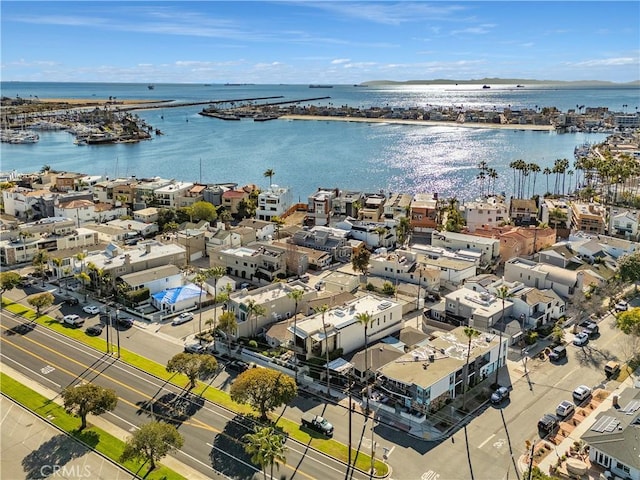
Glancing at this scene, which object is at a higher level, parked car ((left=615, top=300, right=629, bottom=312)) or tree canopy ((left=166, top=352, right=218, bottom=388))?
tree canopy ((left=166, top=352, right=218, bottom=388))

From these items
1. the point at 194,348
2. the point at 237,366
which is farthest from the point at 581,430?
the point at 194,348

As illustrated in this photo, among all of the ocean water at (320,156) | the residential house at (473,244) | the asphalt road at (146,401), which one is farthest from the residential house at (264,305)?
the ocean water at (320,156)

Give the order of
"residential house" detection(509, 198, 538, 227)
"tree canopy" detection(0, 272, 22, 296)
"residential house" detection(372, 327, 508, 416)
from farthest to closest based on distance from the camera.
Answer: "residential house" detection(509, 198, 538, 227), "tree canopy" detection(0, 272, 22, 296), "residential house" detection(372, 327, 508, 416)

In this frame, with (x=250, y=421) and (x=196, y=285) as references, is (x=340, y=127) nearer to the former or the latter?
(x=196, y=285)

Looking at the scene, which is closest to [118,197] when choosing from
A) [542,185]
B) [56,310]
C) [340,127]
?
[56,310]

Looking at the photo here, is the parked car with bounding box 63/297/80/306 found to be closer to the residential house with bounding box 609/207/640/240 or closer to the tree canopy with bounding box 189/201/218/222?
the tree canopy with bounding box 189/201/218/222

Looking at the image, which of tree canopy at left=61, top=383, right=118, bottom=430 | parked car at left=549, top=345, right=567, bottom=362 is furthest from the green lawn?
parked car at left=549, top=345, right=567, bottom=362

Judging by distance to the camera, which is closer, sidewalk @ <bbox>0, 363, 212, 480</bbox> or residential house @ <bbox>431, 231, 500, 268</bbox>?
sidewalk @ <bbox>0, 363, 212, 480</bbox>
